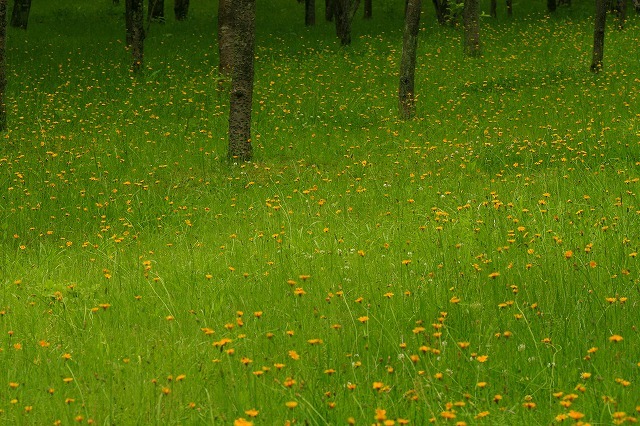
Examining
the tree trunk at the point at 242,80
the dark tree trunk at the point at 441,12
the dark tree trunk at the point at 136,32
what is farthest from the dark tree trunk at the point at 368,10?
the tree trunk at the point at 242,80

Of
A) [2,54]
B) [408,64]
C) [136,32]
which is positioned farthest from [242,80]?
[136,32]

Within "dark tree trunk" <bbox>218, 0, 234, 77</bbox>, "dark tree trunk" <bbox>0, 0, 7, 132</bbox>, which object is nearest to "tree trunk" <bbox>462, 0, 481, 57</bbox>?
"dark tree trunk" <bbox>218, 0, 234, 77</bbox>

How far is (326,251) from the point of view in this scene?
6469 millimetres

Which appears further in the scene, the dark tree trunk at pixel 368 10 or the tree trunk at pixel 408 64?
the dark tree trunk at pixel 368 10

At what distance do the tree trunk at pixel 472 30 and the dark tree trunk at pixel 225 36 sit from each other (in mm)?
6282

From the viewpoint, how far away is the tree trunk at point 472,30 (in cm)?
2030

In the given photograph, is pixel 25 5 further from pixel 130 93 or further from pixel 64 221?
pixel 64 221

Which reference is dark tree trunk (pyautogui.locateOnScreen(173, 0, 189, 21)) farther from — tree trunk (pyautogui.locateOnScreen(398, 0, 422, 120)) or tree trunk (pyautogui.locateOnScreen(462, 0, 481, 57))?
tree trunk (pyautogui.locateOnScreen(398, 0, 422, 120))

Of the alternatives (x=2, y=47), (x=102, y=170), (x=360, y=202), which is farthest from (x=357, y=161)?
(x=2, y=47)

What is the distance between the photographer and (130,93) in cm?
1672

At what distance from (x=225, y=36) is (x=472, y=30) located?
6485 millimetres

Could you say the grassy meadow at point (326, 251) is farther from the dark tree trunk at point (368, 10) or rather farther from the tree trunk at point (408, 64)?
the dark tree trunk at point (368, 10)

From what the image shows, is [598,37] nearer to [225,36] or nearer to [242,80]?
[225,36]

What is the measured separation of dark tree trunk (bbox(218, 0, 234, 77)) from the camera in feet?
56.9
